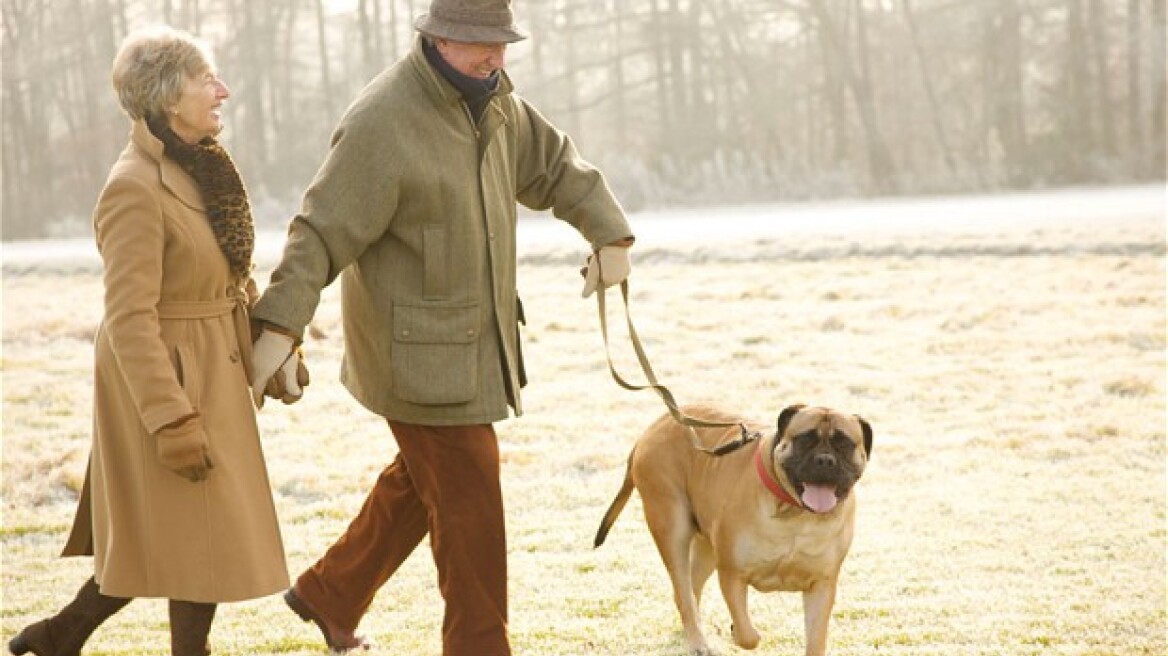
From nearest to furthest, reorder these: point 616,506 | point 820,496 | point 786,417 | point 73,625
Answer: point 73,625, point 820,496, point 786,417, point 616,506

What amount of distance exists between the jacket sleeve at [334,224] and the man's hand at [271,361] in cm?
6

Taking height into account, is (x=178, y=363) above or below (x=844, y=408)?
above

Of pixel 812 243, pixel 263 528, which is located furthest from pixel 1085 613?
pixel 812 243

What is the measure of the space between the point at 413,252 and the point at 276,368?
50cm

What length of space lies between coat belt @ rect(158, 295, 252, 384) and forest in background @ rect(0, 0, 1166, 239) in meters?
19.9

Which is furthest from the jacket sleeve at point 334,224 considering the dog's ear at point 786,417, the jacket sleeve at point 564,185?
the dog's ear at point 786,417

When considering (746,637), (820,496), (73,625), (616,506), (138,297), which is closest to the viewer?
(138,297)

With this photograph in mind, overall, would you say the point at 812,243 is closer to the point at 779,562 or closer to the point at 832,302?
the point at 832,302

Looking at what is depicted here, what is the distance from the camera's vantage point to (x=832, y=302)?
1405 cm

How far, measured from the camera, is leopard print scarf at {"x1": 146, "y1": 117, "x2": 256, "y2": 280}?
4.27 m

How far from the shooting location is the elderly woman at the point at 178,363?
4.13 metres

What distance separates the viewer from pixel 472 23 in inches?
172

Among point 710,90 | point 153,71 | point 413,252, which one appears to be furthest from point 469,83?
point 710,90

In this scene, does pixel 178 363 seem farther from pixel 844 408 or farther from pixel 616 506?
pixel 844 408
